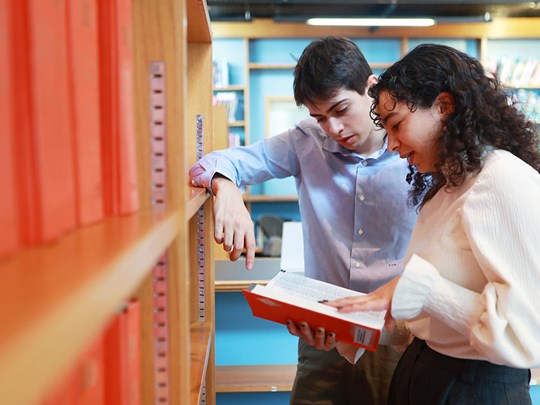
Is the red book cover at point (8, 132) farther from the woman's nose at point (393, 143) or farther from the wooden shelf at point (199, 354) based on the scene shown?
the woman's nose at point (393, 143)

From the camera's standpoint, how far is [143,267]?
414 millimetres

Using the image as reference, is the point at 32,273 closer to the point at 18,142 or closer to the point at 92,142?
the point at 18,142

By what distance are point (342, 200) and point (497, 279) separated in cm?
75

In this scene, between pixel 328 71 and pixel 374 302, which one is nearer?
pixel 374 302

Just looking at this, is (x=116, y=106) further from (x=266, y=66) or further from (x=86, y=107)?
(x=266, y=66)

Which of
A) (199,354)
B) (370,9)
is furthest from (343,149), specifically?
(370,9)

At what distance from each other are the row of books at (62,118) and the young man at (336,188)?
82cm

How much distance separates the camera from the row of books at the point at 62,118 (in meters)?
0.37

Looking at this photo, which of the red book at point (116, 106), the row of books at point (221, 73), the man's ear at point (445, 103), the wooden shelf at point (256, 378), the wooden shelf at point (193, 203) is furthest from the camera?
the row of books at point (221, 73)

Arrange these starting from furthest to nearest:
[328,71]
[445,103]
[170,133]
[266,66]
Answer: [266,66], [328,71], [445,103], [170,133]

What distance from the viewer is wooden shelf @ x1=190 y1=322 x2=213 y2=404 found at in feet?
3.87

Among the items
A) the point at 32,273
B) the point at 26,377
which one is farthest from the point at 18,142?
the point at 26,377

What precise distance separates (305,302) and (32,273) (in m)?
0.99

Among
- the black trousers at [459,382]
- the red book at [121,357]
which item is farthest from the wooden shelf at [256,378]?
the red book at [121,357]
